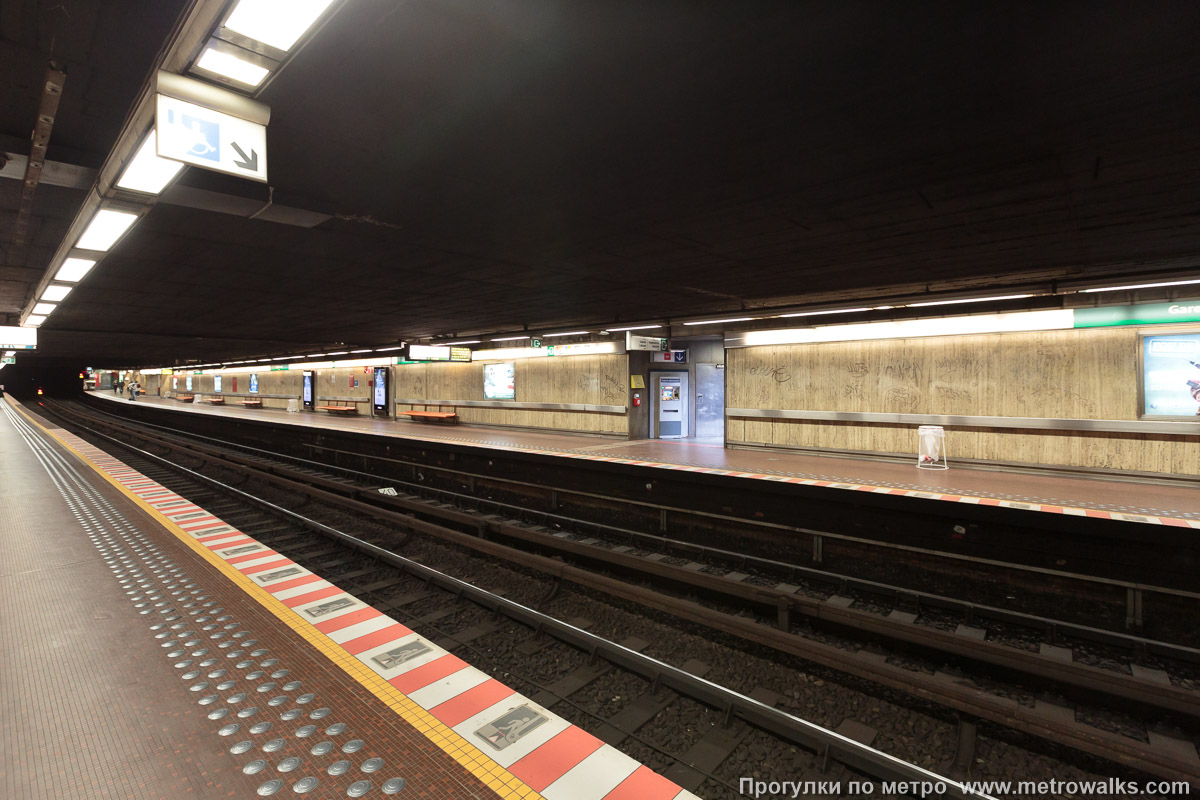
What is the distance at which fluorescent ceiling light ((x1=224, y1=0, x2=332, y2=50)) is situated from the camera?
6.44 ft

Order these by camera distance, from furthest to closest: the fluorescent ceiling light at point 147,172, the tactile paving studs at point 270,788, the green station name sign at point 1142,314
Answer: the green station name sign at point 1142,314 < the fluorescent ceiling light at point 147,172 < the tactile paving studs at point 270,788

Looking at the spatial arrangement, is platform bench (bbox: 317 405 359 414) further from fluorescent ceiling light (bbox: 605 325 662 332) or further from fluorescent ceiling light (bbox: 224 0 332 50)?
fluorescent ceiling light (bbox: 224 0 332 50)

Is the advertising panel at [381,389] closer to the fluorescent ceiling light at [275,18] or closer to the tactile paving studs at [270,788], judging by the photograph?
the fluorescent ceiling light at [275,18]

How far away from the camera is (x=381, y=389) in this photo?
23453mm

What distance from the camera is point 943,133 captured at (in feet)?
10.4

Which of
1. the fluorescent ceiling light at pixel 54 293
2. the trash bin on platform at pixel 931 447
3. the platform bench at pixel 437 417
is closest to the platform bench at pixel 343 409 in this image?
the platform bench at pixel 437 417

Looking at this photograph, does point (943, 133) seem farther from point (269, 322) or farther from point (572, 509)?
point (269, 322)

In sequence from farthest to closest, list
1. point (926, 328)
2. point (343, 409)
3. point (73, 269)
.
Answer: point (343, 409) → point (926, 328) → point (73, 269)

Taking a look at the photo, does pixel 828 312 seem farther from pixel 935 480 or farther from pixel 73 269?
pixel 73 269

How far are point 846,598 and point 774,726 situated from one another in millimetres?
2831

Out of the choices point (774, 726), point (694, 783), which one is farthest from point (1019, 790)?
point (694, 783)

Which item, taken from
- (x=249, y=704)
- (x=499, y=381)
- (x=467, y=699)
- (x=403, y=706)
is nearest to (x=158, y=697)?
(x=249, y=704)

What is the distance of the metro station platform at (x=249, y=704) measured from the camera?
72.0 inches

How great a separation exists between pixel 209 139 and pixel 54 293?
8.26 m
